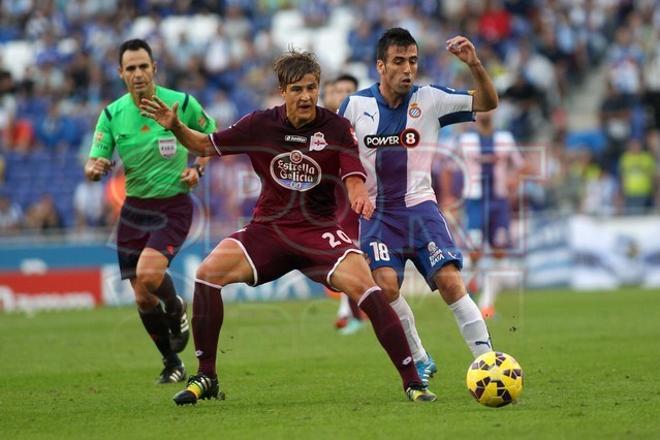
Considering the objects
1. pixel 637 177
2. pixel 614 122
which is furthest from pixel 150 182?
pixel 614 122

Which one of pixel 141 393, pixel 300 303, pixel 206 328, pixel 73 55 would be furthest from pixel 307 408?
pixel 73 55

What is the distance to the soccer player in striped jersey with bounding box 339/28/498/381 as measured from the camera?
9.95m

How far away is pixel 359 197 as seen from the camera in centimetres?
906

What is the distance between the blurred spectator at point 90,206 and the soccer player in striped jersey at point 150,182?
13.3 m

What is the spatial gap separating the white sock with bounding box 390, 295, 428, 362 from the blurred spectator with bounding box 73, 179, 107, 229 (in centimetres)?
1544

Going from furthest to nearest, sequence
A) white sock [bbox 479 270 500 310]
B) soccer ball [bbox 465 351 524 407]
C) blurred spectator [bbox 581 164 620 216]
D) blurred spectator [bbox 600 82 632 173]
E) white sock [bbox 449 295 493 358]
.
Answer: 1. blurred spectator [bbox 600 82 632 173]
2. blurred spectator [bbox 581 164 620 216]
3. white sock [bbox 479 270 500 310]
4. white sock [bbox 449 295 493 358]
5. soccer ball [bbox 465 351 524 407]

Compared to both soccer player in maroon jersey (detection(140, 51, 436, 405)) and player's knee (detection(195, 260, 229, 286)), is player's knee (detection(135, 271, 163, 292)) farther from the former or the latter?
player's knee (detection(195, 260, 229, 286))

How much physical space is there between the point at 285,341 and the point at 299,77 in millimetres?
6797

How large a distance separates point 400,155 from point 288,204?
1.26m

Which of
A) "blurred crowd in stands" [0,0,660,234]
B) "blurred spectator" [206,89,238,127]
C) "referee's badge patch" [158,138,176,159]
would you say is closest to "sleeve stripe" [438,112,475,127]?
"referee's badge patch" [158,138,176,159]

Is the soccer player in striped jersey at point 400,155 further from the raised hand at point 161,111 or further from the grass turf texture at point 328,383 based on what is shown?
the raised hand at point 161,111

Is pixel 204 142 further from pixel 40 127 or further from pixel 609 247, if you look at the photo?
pixel 40 127

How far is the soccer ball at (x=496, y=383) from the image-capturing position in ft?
28.4

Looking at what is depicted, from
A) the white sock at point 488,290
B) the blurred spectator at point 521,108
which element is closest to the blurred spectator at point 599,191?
the blurred spectator at point 521,108
